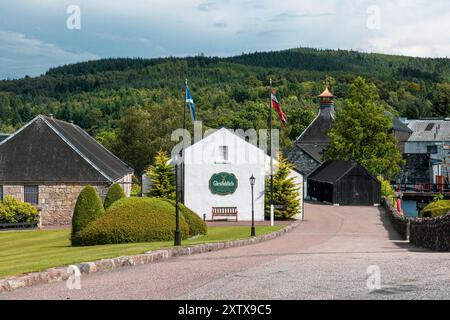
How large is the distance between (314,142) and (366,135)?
23122 mm

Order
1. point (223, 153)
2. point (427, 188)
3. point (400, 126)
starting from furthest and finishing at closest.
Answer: point (400, 126)
point (427, 188)
point (223, 153)

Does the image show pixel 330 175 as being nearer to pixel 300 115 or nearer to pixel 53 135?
pixel 53 135

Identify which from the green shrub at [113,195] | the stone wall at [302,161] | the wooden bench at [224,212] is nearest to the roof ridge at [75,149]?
the wooden bench at [224,212]

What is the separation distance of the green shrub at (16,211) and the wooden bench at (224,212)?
12.8 meters

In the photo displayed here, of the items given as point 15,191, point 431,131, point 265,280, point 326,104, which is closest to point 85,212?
point 265,280

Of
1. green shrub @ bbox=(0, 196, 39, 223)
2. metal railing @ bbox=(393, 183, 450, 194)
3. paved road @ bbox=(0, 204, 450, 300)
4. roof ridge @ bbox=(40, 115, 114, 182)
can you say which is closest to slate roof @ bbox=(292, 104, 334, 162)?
metal railing @ bbox=(393, 183, 450, 194)

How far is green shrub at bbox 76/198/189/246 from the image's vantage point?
2886cm

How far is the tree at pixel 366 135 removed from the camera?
229 ft

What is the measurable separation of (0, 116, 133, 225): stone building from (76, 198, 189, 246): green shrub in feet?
59.7

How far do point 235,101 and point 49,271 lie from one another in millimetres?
166210

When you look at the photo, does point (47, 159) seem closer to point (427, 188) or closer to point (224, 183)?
point (224, 183)

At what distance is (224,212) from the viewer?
1997 inches

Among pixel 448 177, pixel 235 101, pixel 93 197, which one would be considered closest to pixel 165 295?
pixel 93 197

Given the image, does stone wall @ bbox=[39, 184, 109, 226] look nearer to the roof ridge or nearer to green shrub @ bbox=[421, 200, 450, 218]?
the roof ridge
